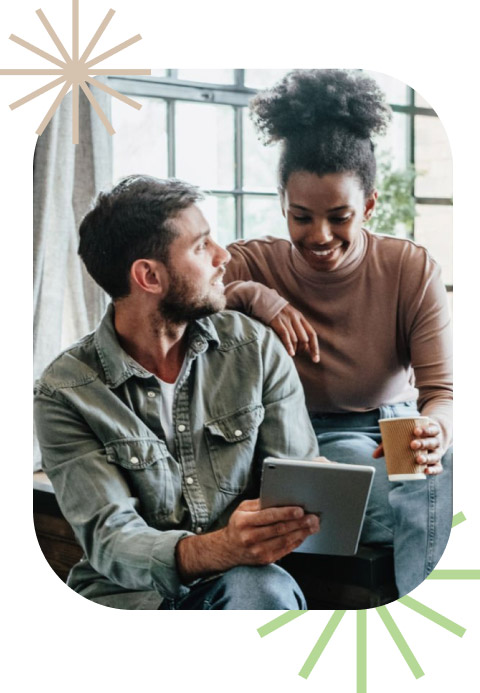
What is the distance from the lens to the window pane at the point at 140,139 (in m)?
2.05

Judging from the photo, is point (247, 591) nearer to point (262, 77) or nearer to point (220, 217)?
point (220, 217)

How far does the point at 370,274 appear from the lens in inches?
81.7

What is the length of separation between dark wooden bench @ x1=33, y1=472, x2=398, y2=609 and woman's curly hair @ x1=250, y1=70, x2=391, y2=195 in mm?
873

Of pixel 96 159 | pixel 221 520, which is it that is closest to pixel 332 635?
pixel 221 520

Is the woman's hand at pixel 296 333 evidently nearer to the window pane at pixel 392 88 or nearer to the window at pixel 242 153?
the window at pixel 242 153

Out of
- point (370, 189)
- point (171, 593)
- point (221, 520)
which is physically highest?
point (370, 189)

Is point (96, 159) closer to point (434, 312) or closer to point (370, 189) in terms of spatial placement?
point (370, 189)

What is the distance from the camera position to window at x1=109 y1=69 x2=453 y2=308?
6.73 feet

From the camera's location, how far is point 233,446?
→ 2.05 m

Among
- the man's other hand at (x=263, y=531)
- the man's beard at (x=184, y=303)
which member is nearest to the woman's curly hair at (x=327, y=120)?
the man's beard at (x=184, y=303)

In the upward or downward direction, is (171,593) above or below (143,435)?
below

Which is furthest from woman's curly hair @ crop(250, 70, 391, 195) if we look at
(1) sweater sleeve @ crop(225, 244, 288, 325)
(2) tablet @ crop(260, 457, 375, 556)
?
(2) tablet @ crop(260, 457, 375, 556)

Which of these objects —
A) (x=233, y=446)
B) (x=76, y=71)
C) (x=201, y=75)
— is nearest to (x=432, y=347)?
(x=233, y=446)

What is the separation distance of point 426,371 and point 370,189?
45 centimetres
